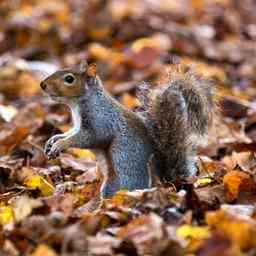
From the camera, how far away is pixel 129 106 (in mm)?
6754

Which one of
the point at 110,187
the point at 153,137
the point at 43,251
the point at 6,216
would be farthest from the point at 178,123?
the point at 43,251

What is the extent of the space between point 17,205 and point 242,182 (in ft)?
3.01

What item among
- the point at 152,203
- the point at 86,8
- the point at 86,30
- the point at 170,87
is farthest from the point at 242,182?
the point at 86,8

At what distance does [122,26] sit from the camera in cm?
929

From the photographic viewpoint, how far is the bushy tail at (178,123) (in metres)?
4.18

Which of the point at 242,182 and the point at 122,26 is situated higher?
the point at 122,26

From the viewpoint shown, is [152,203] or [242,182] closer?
[152,203]

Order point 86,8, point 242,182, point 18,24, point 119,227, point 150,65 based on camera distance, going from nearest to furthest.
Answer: point 119,227, point 242,182, point 150,65, point 18,24, point 86,8

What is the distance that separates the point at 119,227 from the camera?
130 inches

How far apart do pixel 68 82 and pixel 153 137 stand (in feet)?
1.66

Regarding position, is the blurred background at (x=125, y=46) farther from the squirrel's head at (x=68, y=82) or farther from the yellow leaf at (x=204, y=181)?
the yellow leaf at (x=204, y=181)

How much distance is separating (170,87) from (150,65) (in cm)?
389

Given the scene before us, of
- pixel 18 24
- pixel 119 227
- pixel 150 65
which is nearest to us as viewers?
pixel 119 227

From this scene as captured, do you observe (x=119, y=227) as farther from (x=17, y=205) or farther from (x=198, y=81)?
(x=198, y=81)
